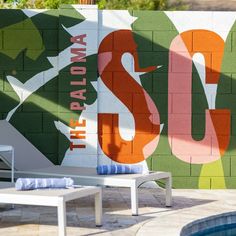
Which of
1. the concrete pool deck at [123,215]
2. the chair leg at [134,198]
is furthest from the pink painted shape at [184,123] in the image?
the chair leg at [134,198]

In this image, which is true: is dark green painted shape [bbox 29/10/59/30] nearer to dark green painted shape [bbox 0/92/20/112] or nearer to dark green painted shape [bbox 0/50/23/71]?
dark green painted shape [bbox 0/50/23/71]

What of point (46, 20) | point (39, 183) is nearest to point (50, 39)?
point (46, 20)

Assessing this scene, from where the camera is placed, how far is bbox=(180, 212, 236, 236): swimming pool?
6.02 meters

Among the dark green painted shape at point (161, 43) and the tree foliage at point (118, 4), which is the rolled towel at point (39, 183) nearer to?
the dark green painted shape at point (161, 43)

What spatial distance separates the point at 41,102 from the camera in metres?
8.64

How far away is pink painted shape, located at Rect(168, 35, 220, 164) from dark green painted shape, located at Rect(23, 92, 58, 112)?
153cm

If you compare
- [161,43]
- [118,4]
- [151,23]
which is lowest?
[161,43]

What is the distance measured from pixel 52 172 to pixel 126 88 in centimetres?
214

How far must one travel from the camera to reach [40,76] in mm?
8641

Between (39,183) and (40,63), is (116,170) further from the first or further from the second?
(40,63)

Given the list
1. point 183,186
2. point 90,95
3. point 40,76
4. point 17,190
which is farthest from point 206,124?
point 17,190

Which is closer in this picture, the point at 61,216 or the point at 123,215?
the point at 61,216

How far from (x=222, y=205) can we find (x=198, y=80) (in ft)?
6.90

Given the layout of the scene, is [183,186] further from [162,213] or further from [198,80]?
[162,213]
